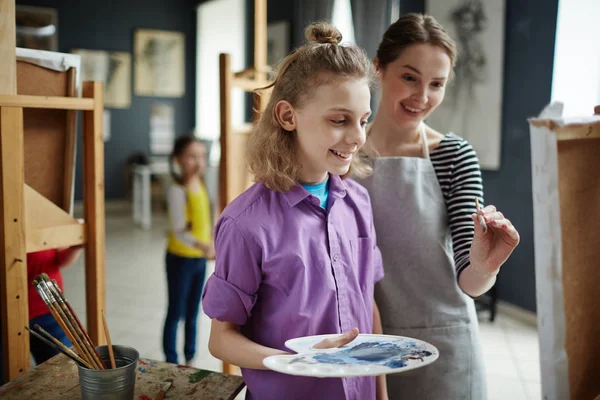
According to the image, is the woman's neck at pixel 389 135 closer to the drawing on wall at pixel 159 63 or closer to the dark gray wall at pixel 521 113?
the dark gray wall at pixel 521 113

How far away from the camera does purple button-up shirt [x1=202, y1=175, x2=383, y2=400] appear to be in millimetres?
1064

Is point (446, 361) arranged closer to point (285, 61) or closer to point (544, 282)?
point (544, 282)

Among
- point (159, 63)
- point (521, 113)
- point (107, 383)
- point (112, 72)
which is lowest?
point (107, 383)

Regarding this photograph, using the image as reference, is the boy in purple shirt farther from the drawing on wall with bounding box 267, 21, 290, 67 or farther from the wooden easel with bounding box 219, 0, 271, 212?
the drawing on wall with bounding box 267, 21, 290, 67

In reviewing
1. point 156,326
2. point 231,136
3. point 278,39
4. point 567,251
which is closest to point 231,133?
point 231,136

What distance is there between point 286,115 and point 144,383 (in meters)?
0.66

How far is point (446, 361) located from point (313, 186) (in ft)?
2.01

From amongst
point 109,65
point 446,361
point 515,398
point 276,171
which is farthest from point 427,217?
point 109,65

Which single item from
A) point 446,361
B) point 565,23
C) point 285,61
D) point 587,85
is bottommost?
point 446,361

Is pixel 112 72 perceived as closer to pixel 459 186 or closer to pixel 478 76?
pixel 478 76

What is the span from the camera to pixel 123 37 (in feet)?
29.1

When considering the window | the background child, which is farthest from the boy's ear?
the window

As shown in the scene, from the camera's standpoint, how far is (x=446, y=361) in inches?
56.5

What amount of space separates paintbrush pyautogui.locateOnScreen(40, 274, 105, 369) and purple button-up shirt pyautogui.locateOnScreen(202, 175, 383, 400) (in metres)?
0.23
